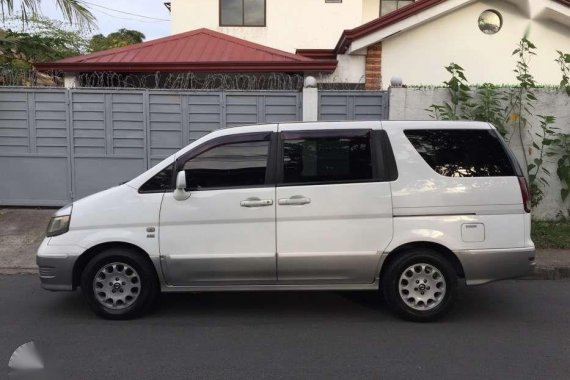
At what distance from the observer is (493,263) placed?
509 cm

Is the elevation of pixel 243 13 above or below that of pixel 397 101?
above

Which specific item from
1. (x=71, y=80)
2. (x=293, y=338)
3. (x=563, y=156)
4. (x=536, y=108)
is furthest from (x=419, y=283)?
(x=71, y=80)

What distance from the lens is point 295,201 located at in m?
5.06

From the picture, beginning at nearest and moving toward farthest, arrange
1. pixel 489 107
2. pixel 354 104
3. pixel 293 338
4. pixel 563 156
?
pixel 293 338, pixel 489 107, pixel 563 156, pixel 354 104

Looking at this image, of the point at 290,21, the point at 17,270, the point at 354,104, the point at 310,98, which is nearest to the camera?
the point at 17,270

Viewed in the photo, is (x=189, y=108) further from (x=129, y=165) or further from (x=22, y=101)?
(x=22, y=101)

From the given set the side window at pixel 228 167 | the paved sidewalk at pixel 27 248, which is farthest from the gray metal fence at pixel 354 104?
the side window at pixel 228 167

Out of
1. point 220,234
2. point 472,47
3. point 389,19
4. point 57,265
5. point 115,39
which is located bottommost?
point 57,265

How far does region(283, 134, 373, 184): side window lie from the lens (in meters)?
5.14

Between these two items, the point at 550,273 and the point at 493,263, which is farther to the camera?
the point at 550,273

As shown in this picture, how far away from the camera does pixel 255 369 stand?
4.11 meters

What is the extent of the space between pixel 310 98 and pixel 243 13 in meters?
8.26

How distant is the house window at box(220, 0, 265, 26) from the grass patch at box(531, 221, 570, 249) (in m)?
10.4

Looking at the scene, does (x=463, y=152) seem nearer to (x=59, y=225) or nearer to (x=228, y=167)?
(x=228, y=167)
